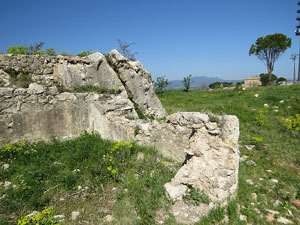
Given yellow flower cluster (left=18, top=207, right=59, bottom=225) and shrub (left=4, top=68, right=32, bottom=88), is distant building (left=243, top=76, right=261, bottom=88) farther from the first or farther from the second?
yellow flower cluster (left=18, top=207, right=59, bottom=225)

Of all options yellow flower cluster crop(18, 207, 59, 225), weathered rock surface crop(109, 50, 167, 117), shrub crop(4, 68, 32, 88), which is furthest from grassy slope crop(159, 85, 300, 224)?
shrub crop(4, 68, 32, 88)

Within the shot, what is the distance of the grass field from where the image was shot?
3326mm

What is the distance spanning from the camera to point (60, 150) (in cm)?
564

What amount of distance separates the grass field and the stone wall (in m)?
0.40

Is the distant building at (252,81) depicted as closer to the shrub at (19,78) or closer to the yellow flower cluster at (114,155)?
the yellow flower cluster at (114,155)

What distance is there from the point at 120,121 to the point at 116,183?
89.1 inches

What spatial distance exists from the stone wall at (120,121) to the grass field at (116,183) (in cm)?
40

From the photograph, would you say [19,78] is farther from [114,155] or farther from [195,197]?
[195,197]

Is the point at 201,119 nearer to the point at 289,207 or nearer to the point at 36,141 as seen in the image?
the point at 289,207

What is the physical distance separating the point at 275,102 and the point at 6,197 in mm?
13819

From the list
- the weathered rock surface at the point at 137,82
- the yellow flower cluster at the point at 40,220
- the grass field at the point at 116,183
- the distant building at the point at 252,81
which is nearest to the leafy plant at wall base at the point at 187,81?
the weathered rock surface at the point at 137,82

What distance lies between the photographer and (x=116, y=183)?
4227 mm

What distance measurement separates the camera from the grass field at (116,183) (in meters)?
3.33

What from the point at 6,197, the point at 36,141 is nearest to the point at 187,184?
the point at 6,197
